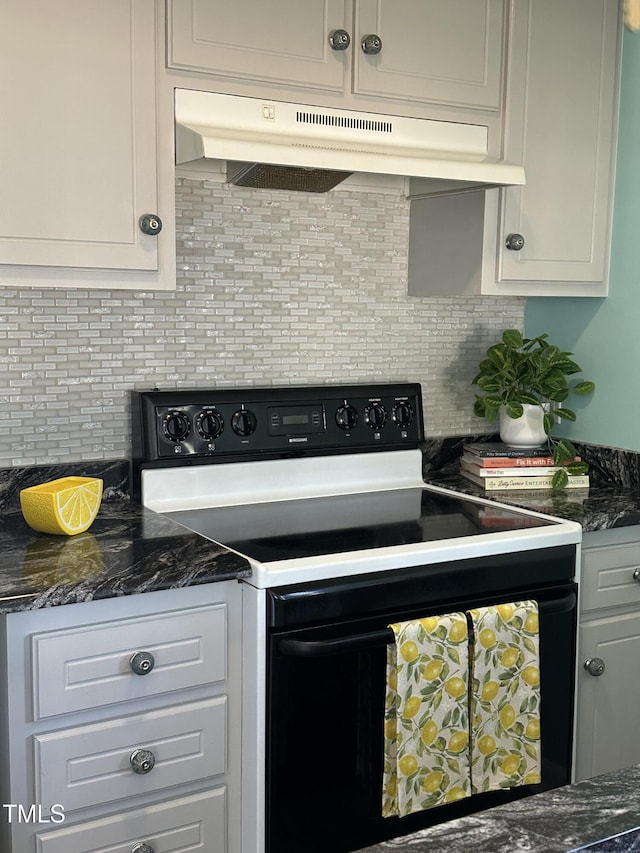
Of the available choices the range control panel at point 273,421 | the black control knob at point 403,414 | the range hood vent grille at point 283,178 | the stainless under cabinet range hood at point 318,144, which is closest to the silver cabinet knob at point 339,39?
the stainless under cabinet range hood at point 318,144

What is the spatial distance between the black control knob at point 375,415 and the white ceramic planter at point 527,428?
1.25 feet

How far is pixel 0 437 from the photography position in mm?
2209

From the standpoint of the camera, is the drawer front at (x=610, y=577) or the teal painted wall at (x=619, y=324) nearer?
the drawer front at (x=610, y=577)

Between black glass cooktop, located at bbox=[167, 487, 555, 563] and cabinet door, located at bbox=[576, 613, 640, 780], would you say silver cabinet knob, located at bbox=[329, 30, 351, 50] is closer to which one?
black glass cooktop, located at bbox=[167, 487, 555, 563]

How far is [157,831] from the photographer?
1.82 meters

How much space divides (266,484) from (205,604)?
0.65 m

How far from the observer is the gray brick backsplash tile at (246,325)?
225cm

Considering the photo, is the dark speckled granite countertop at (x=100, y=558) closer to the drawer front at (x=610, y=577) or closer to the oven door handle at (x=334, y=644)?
the oven door handle at (x=334, y=644)

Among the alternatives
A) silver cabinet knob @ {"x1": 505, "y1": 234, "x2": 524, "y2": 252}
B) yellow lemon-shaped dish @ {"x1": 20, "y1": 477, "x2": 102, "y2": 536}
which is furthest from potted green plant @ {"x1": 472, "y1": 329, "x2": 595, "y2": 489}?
yellow lemon-shaped dish @ {"x1": 20, "y1": 477, "x2": 102, "y2": 536}

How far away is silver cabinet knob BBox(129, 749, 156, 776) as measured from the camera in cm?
176

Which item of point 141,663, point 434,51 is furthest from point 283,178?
point 141,663

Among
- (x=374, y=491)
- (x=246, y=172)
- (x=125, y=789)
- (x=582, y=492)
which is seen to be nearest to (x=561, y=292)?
(x=582, y=492)

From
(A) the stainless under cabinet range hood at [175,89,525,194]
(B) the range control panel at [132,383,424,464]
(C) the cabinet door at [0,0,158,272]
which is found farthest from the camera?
(B) the range control panel at [132,383,424,464]

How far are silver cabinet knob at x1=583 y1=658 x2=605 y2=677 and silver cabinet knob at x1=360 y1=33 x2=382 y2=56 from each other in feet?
5.00
